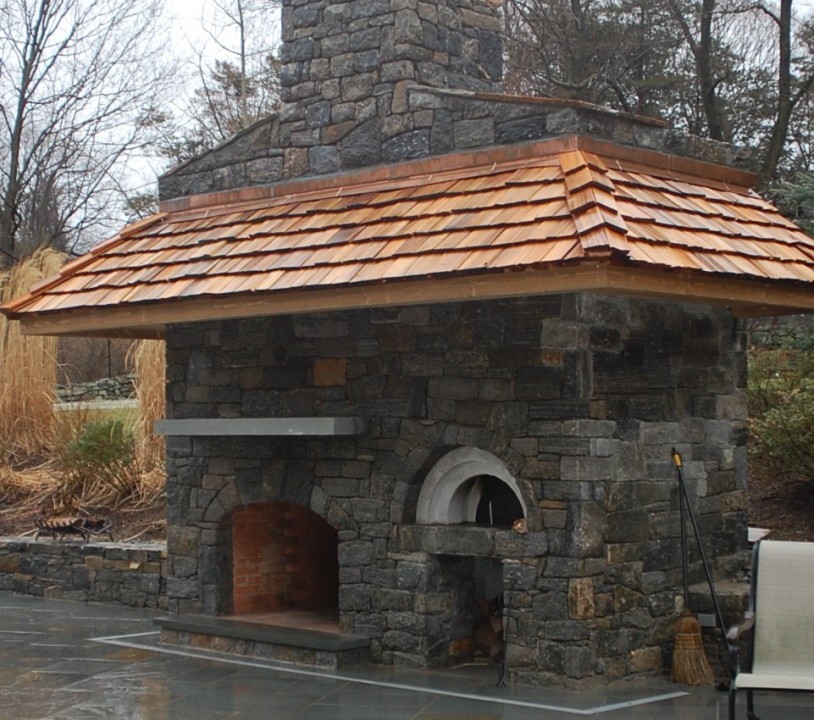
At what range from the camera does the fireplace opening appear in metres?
9.96

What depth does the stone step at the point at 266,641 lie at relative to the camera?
8.64m

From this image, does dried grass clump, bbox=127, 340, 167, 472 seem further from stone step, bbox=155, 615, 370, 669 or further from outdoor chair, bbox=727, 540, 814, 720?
outdoor chair, bbox=727, 540, 814, 720

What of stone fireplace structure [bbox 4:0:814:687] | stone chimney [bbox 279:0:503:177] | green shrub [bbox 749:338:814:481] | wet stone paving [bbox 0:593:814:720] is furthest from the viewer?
green shrub [bbox 749:338:814:481]

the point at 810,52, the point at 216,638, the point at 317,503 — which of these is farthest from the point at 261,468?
the point at 810,52

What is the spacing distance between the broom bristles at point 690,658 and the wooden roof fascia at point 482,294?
2032mm

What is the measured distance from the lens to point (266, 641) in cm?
897

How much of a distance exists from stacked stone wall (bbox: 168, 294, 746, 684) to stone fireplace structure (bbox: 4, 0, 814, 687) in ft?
0.06

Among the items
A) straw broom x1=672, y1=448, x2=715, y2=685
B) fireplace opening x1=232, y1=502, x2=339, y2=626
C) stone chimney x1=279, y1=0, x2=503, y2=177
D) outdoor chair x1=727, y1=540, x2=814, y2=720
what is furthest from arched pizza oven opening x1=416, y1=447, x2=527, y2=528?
stone chimney x1=279, y1=0, x2=503, y2=177

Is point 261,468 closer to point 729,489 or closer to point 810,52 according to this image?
point 729,489

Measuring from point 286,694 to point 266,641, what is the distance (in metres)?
1.06

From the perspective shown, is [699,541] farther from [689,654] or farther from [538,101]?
[538,101]

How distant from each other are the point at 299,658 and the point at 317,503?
3.44 ft

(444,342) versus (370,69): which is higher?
(370,69)

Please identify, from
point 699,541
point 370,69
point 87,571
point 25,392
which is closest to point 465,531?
point 699,541
